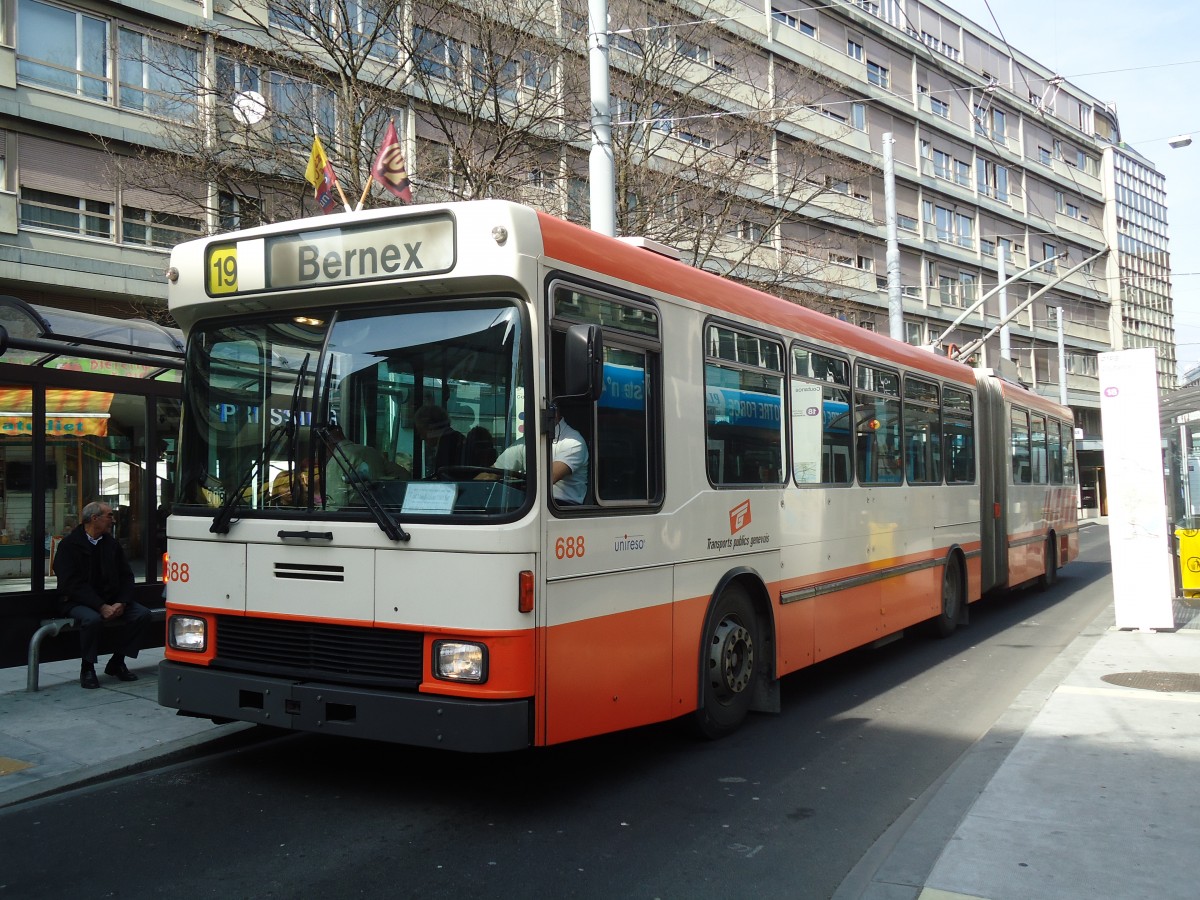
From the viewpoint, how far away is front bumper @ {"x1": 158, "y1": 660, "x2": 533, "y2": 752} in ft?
16.1

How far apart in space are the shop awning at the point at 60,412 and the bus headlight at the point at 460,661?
5.45 m

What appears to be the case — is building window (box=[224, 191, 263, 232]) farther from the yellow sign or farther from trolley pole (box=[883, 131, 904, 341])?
trolley pole (box=[883, 131, 904, 341])

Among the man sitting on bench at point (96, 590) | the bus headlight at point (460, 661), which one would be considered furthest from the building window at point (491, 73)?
the bus headlight at point (460, 661)

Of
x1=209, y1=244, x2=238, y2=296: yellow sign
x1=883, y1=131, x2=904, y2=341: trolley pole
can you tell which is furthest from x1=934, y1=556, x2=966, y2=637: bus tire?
x1=209, y1=244, x2=238, y2=296: yellow sign

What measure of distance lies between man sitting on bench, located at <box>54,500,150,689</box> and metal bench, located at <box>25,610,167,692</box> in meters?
0.07

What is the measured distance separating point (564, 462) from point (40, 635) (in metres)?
5.07

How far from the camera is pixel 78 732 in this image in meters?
6.88

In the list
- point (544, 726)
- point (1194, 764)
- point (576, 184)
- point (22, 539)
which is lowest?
point (1194, 764)

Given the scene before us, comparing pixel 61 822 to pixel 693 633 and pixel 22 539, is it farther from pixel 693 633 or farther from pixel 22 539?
pixel 22 539

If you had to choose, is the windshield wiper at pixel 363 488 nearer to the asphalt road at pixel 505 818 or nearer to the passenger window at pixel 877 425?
the asphalt road at pixel 505 818

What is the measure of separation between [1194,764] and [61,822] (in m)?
6.23

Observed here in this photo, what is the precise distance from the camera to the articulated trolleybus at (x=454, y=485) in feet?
16.7

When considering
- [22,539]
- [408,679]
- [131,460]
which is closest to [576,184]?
[131,460]

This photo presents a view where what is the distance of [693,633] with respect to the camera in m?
6.42
